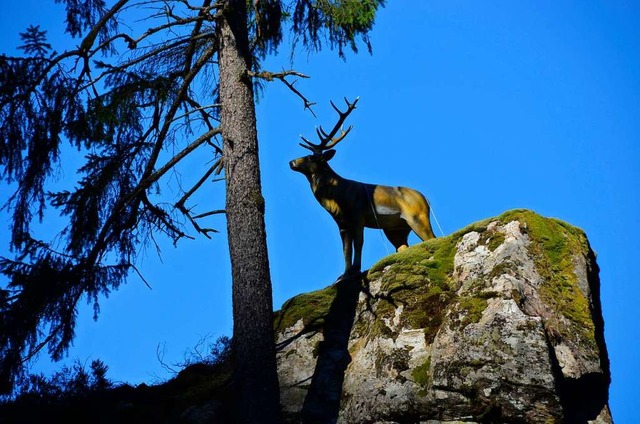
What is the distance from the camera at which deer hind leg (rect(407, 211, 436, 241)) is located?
33.2 feet

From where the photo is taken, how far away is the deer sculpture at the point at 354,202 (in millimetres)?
10164

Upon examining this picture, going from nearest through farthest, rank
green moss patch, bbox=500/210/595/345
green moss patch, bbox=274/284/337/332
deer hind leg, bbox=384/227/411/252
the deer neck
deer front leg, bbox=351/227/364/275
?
green moss patch, bbox=500/210/595/345 → green moss patch, bbox=274/284/337/332 → deer front leg, bbox=351/227/364/275 → the deer neck → deer hind leg, bbox=384/227/411/252

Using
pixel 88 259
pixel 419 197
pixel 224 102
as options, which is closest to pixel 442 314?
pixel 419 197

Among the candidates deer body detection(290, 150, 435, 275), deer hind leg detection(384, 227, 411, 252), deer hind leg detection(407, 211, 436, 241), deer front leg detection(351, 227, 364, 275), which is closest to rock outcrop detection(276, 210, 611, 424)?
deer front leg detection(351, 227, 364, 275)

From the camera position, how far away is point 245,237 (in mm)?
7910

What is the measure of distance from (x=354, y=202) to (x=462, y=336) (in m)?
3.29

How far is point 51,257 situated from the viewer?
872 centimetres

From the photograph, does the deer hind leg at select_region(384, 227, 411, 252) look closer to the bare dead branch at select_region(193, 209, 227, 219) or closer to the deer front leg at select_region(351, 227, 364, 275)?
the deer front leg at select_region(351, 227, 364, 275)

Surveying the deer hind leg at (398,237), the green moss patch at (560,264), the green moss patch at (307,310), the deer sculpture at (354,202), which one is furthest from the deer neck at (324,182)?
the green moss patch at (560,264)

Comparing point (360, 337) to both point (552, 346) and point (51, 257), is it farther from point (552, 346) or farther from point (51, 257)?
point (51, 257)

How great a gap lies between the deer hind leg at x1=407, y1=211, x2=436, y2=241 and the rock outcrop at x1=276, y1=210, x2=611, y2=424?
780 millimetres

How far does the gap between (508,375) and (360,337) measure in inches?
89.9

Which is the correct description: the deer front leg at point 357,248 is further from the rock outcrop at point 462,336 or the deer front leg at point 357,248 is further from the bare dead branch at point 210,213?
the bare dead branch at point 210,213

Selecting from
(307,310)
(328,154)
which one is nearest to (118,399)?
(307,310)
